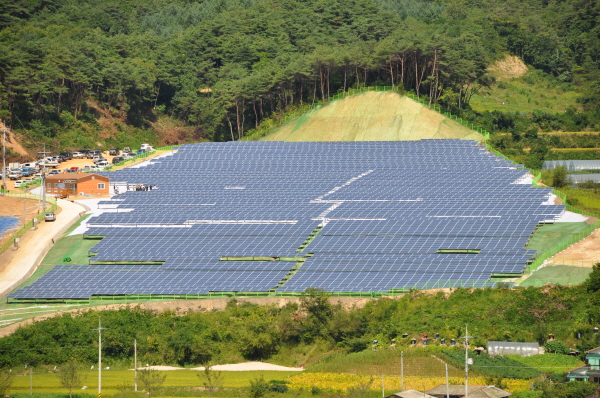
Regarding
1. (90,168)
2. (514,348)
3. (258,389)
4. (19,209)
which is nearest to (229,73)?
(90,168)

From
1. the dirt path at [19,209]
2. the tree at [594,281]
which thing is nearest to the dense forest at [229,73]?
the dirt path at [19,209]

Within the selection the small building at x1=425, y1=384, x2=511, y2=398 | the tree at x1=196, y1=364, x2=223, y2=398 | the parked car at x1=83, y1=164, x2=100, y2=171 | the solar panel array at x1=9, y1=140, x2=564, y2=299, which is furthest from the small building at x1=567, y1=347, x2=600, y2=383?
the parked car at x1=83, y1=164, x2=100, y2=171

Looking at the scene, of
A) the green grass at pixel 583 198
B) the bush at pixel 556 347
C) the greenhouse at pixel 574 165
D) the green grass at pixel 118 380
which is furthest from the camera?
the greenhouse at pixel 574 165

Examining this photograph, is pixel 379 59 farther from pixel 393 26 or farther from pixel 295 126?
pixel 393 26

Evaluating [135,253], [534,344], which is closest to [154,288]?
[135,253]

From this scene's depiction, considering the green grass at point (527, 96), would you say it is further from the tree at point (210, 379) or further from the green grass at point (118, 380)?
the tree at point (210, 379)

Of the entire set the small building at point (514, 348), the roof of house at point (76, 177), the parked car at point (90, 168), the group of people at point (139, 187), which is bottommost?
the parked car at point (90, 168)
